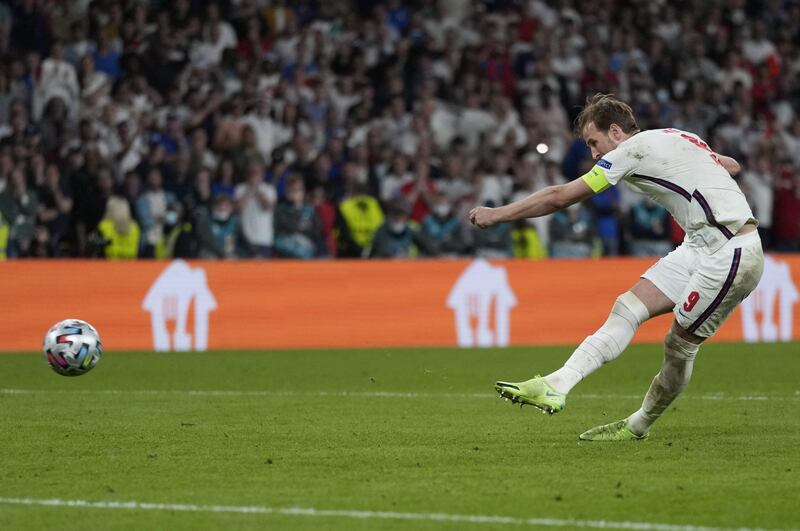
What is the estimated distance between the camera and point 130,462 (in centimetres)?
836

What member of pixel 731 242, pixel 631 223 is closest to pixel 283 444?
pixel 731 242

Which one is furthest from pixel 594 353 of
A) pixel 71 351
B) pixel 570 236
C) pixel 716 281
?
pixel 570 236

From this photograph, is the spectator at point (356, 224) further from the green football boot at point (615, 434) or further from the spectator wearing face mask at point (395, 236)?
the green football boot at point (615, 434)

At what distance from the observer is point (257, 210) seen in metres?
19.8

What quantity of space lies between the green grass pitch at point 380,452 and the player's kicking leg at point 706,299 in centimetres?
47

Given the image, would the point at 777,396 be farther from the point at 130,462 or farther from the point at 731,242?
the point at 130,462

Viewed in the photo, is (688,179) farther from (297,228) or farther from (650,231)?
(650,231)

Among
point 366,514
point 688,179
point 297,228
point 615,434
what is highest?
point 688,179

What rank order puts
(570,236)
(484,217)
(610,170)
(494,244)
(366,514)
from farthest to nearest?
(570,236)
(494,244)
(610,170)
(484,217)
(366,514)

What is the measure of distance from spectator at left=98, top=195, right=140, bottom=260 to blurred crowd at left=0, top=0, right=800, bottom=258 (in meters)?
0.03

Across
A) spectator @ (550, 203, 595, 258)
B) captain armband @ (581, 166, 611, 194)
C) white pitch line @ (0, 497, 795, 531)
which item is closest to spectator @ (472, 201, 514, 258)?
spectator @ (550, 203, 595, 258)

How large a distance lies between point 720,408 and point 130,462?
5.26 m

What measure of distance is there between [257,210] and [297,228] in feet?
2.01

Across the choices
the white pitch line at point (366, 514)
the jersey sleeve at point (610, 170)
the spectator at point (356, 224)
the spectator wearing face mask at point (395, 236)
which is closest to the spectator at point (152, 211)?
the spectator at point (356, 224)
